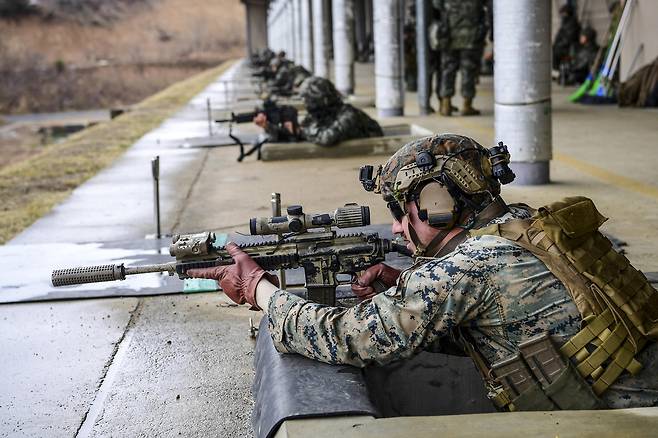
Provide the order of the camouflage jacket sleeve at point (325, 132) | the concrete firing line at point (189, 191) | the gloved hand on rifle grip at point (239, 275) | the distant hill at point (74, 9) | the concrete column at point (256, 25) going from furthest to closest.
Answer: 1. the distant hill at point (74, 9)
2. the concrete column at point (256, 25)
3. the camouflage jacket sleeve at point (325, 132)
4. the concrete firing line at point (189, 191)
5. the gloved hand on rifle grip at point (239, 275)

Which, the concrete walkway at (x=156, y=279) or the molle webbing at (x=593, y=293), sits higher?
the molle webbing at (x=593, y=293)

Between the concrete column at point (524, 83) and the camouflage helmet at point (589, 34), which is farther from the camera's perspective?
the camouflage helmet at point (589, 34)

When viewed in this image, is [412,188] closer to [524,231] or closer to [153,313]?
[524,231]

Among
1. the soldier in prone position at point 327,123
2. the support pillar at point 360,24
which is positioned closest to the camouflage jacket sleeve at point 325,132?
the soldier in prone position at point 327,123

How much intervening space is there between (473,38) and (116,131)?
8030 millimetres

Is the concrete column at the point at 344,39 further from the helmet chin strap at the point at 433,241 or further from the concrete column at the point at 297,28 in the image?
the helmet chin strap at the point at 433,241

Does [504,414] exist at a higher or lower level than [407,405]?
higher

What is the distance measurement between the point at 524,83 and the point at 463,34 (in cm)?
617

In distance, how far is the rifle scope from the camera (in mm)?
3408

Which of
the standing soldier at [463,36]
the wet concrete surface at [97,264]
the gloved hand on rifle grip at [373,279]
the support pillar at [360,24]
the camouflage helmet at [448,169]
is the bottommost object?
the wet concrete surface at [97,264]

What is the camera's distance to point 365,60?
40688mm

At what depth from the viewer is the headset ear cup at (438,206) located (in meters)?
3.03

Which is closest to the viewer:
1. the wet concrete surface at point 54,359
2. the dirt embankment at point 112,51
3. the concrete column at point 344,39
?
the wet concrete surface at point 54,359

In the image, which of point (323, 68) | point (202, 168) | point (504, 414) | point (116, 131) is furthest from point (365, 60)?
point (504, 414)
